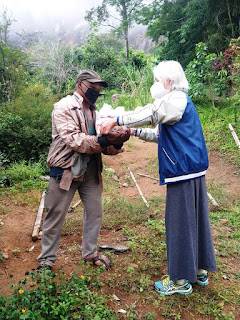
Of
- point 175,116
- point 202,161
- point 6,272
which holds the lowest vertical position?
point 6,272

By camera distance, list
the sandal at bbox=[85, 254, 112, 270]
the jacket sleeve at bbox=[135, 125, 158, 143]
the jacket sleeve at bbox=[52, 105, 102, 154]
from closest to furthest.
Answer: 1. the jacket sleeve at bbox=[52, 105, 102, 154]
2. the jacket sleeve at bbox=[135, 125, 158, 143]
3. the sandal at bbox=[85, 254, 112, 270]

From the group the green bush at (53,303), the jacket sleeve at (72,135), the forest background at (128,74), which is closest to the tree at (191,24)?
the forest background at (128,74)

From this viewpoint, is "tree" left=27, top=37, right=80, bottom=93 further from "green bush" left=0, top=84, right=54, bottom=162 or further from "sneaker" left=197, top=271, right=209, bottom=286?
"sneaker" left=197, top=271, right=209, bottom=286

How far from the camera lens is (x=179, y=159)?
2273mm

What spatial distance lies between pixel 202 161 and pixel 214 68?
24.1ft

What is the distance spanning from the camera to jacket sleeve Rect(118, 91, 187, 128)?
2188 millimetres

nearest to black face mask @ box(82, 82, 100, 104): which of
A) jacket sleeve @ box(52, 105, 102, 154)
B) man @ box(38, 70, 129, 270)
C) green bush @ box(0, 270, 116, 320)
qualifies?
man @ box(38, 70, 129, 270)

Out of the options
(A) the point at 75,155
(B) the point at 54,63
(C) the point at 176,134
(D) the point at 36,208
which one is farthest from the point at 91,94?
(B) the point at 54,63

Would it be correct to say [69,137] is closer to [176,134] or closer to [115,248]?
[176,134]

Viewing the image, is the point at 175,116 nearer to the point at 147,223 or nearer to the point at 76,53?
the point at 147,223

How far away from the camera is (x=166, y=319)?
2.41 meters

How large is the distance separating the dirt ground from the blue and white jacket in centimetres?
158

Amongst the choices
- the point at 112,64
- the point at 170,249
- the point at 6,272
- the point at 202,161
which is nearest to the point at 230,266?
the point at 170,249

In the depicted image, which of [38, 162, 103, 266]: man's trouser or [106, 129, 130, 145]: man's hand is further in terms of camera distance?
[38, 162, 103, 266]: man's trouser
